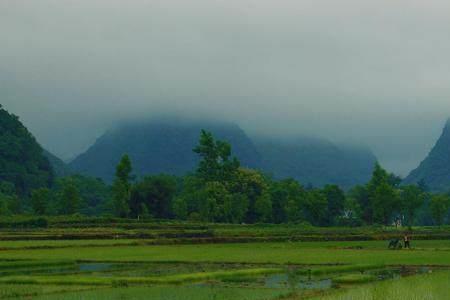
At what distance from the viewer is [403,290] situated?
941 inches

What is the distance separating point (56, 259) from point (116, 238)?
20553mm

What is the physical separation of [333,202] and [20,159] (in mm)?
68780

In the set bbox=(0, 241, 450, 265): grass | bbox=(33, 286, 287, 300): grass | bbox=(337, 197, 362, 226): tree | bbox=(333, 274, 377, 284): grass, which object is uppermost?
bbox=(337, 197, 362, 226): tree

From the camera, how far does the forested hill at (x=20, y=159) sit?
13450 cm

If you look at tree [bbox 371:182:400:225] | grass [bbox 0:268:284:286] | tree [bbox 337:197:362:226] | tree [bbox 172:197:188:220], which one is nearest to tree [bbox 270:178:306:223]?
tree [bbox 337:197:362:226]

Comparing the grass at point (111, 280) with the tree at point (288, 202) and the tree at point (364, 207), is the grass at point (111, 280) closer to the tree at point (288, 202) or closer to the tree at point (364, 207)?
the tree at point (288, 202)

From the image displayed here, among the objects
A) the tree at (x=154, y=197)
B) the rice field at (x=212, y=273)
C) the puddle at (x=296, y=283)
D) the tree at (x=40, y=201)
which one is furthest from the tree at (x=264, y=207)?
the puddle at (x=296, y=283)

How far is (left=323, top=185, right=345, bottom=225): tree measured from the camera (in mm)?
104250

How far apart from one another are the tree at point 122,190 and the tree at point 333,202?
30.7 meters

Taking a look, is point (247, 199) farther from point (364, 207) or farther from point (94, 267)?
point (94, 267)

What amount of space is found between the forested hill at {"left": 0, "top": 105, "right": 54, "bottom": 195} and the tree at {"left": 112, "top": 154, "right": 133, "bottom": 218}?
1670 inches

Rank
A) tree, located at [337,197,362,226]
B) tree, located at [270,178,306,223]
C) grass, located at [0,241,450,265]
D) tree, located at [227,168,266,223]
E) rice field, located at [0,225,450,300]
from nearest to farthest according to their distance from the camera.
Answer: rice field, located at [0,225,450,300] < grass, located at [0,241,450,265] < tree, located at [270,178,306,223] < tree, located at [227,168,266,223] < tree, located at [337,197,362,226]

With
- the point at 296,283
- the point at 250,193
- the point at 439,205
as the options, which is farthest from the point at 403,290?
the point at 250,193

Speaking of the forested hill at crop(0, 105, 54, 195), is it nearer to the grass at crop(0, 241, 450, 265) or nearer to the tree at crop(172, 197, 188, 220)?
the tree at crop(172, 197, 188, 220)
